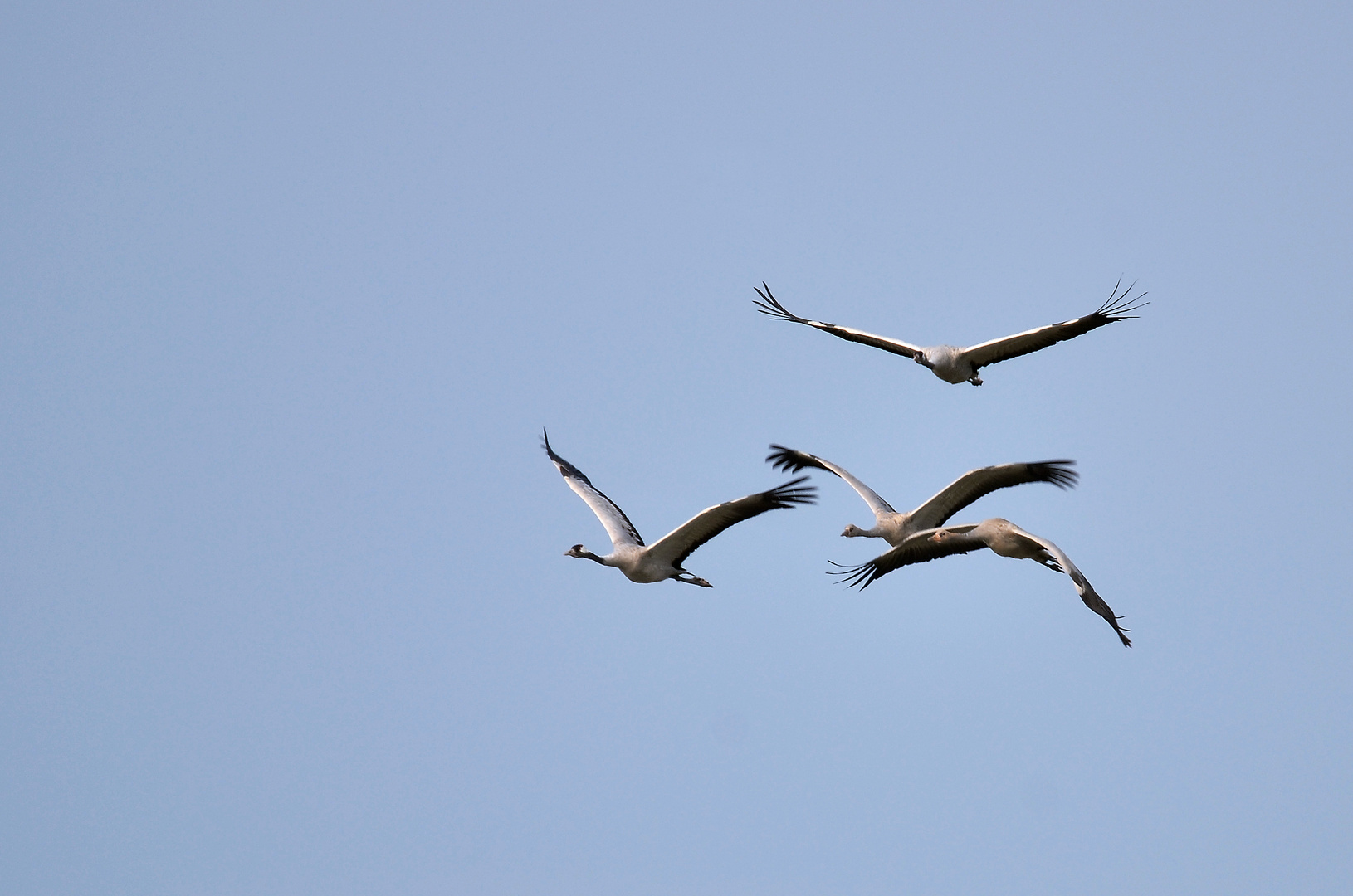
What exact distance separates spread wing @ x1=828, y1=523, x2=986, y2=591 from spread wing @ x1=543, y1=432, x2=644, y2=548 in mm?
3212

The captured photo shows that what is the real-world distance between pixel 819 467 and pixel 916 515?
2.30 m

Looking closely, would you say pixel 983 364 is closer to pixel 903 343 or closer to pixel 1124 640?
pixel 903 343

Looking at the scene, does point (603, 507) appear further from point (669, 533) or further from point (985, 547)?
point (985, 547)

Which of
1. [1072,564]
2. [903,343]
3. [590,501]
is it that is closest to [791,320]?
[903,343]

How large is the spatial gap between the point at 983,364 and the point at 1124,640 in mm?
5161

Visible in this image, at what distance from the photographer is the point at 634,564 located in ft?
68.9

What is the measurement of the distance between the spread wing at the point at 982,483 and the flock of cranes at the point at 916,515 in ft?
0.05

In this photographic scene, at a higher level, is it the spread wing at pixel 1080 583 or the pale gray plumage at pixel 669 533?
the pale gray plumage at pixel 669 533

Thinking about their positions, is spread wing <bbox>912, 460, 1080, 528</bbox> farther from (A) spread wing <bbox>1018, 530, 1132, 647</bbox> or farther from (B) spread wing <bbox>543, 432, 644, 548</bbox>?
(B) spread wing <bbox>543, 432, 644, 548</bbox>

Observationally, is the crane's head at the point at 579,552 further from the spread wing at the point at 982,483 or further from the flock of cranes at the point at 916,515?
the spread wing at the point at 982,483

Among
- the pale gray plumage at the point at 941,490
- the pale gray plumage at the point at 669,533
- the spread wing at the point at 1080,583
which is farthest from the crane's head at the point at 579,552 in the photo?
the spread wing at the point at 1080,583

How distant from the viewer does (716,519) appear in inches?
769

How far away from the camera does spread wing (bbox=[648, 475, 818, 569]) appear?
18594 millimetres

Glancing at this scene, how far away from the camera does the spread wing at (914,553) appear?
19.7m
